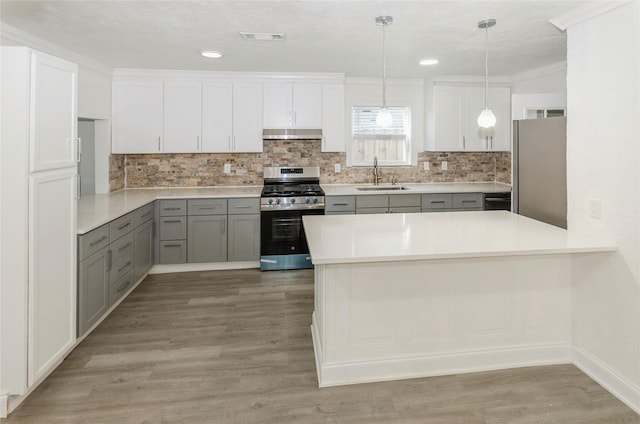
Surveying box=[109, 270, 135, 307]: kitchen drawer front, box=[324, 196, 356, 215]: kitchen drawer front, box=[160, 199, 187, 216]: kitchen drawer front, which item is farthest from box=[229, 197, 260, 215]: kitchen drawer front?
box=[109, 270, 135, 307]: kitchen drawer front

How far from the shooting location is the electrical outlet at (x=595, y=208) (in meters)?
2.45

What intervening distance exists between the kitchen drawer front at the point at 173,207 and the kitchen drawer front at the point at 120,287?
2.91ft

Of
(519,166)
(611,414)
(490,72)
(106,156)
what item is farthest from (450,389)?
(106,156)

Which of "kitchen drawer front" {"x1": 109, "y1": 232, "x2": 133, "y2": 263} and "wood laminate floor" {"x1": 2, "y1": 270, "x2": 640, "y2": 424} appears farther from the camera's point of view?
"kitchen drawer front" {"x1": 109, "y1": 232, "x2": 133, "y2": 263}

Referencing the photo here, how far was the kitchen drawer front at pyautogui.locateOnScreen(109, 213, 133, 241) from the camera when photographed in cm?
333

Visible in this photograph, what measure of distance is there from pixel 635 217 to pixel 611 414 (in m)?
1.04

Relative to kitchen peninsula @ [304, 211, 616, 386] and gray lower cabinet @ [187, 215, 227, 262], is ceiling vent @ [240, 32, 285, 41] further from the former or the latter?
gray lower cabinet @ [187, 215, 227, 262]

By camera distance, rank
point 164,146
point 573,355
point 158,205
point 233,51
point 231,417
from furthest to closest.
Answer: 1. point 164,146
2. point 158,205
3. point 233,51
4. point 573,355
5. point 231,417

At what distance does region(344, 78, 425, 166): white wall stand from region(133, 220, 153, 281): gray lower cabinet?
2.58 metres

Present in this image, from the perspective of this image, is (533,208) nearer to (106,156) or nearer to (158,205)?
(158,205)

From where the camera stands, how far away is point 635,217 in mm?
2219

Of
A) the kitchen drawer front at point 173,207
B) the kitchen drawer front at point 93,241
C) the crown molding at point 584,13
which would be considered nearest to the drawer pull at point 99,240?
the kitchen drawer front at point 93,241

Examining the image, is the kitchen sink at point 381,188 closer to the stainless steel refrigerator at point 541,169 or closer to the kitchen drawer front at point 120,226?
the stainless steel refrigerator at point 541,169

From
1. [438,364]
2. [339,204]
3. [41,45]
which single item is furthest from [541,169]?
[41,45]
